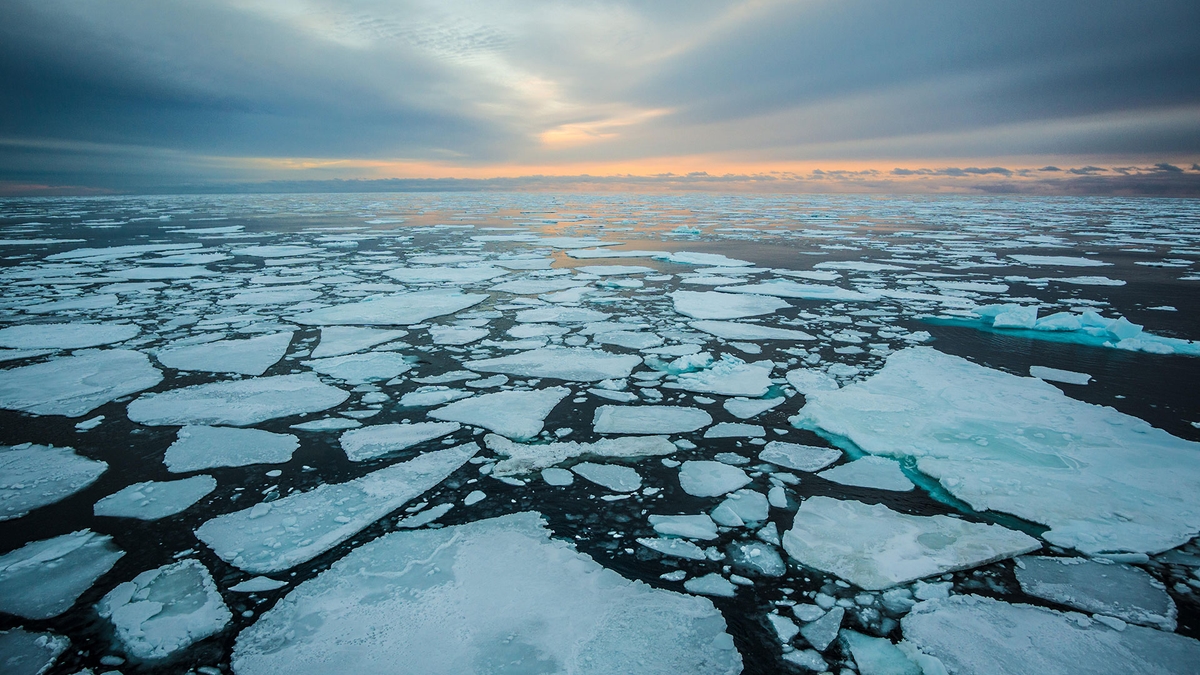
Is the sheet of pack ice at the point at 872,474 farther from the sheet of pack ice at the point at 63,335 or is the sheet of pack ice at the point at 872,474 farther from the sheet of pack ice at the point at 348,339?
the sheet of pack ice at the point at 63,335

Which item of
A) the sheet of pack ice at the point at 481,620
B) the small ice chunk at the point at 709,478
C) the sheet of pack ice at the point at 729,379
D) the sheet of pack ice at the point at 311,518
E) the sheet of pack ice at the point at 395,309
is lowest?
the small ice chunk at the point at 709,478

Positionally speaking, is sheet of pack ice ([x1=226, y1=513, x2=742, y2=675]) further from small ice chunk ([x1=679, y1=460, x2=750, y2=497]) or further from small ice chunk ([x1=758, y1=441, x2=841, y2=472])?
small ice chunk ([x1=758, y1=441, x2=841, y2=472])

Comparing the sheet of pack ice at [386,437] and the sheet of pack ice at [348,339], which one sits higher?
the sheet of pack ice at [348,339]

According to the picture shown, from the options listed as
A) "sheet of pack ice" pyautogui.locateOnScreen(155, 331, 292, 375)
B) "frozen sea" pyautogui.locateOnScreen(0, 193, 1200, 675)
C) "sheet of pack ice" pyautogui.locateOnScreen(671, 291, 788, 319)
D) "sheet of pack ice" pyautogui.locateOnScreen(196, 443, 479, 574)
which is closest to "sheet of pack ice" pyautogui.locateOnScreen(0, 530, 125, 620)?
"frozen sea" pyautogui.locateOnScreen(0, 193, 1200, 675)

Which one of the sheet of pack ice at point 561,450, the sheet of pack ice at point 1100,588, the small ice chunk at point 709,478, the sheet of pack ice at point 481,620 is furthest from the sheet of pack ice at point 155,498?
the sheet of pack ice at point 1100,588

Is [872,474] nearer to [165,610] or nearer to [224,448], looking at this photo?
[165,610]

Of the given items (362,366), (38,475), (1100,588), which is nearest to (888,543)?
(1100,588)
